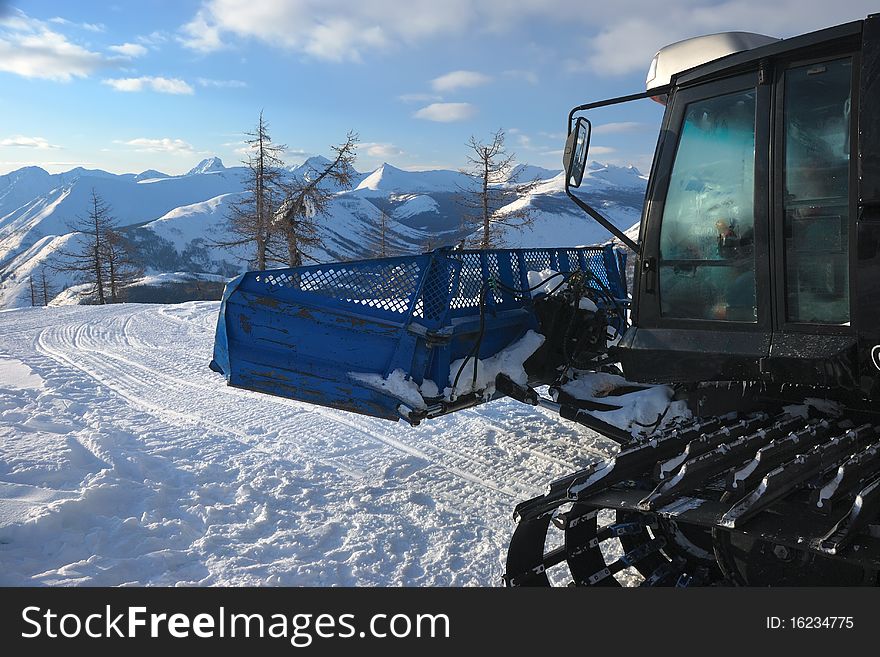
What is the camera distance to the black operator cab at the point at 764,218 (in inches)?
112


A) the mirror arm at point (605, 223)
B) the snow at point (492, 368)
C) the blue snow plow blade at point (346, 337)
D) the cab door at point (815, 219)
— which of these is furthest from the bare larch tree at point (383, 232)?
the cab door at point (815, 219)

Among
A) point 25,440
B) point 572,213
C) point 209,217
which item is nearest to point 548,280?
point 25,440

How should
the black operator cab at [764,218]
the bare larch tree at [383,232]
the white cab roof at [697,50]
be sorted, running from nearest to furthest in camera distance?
the black operator cab at [764,218] < the white cab roof at [697,50] < the bare larch tree at [383,232]

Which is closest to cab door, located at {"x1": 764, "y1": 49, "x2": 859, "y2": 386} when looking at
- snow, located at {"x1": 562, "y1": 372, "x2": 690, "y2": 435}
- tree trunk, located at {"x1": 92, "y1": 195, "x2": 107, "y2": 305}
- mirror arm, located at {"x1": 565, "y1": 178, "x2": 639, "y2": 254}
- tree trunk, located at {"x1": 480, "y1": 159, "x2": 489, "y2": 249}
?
mirror arm, located at {"x1": 565, "y1": 178, "x2": 639, "y2": 254}

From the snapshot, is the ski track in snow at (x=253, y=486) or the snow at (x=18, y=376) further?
the snow at (x=18, y=376)

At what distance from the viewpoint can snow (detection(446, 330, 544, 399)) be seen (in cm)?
470

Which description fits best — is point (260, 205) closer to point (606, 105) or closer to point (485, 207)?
point (485, 207)

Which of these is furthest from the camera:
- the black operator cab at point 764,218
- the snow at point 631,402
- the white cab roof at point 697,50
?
the snow at point 631,402

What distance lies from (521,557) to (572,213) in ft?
437

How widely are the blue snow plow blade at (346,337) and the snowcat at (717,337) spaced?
15mm

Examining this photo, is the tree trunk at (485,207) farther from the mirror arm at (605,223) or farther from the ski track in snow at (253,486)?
the mirror arm at (605,223)
